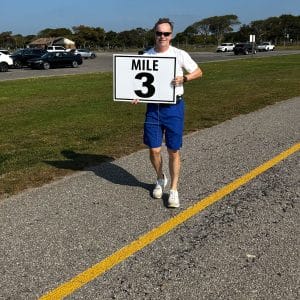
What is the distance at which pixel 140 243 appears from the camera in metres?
4.20

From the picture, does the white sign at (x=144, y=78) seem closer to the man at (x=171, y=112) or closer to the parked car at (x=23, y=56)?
the man at (x=171, y=112)

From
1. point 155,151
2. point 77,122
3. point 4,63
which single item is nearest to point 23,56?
point 4,63

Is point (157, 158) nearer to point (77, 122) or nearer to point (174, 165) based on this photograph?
point (174, 165)

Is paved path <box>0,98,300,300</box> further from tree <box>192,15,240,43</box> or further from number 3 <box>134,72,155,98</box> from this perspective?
tree <box>192,15,240,43</box>

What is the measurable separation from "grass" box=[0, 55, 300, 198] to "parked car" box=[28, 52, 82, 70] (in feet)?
67.5

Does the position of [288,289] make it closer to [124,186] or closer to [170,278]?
[170,278]

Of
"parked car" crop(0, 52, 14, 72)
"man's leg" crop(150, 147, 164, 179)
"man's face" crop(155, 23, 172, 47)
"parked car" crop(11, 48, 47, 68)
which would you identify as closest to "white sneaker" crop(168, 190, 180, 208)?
"man's leg" crop(150, 147, 164, 179)

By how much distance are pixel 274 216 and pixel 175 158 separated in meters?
1.14

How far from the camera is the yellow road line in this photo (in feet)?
11.4

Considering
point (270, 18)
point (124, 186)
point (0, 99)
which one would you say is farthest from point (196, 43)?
point (124, 186)

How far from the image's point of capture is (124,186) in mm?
5867

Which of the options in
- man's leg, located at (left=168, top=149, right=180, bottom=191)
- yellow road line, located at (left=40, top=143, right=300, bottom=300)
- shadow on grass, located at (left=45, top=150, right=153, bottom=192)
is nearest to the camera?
yellow road line, located at (left=40, top=143, right=300, bottom=300)

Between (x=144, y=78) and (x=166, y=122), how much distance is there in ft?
1.74

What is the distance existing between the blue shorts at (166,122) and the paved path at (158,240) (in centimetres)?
69
